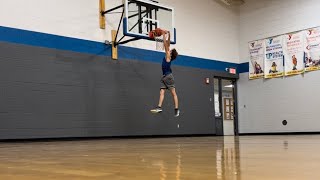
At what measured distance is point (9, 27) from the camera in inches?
277

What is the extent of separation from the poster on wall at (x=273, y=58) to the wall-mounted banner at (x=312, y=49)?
0.80 metres

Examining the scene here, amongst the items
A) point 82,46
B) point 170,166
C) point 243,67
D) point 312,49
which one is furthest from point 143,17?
point 170,166

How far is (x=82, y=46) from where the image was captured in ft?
26.8

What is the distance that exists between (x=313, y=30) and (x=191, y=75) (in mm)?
3696

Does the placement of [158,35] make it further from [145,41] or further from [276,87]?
[276,87]

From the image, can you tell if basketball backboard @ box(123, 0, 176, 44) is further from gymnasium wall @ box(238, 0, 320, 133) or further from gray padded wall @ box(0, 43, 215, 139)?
gymnasium wall @ box(238, 0, 320, 133)

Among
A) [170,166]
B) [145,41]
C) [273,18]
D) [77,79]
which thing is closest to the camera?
[170,166]

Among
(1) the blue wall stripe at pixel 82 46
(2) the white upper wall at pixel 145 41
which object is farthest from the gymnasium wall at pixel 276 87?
(1) the blue wall stripe at pixel 82 46

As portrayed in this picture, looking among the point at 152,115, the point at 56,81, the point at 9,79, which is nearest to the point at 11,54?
the point at 9,79

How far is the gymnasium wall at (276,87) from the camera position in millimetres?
10422

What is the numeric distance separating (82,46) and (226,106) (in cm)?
662

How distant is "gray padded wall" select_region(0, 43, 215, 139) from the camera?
7027mm

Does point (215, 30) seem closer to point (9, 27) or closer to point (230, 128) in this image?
point (230, 128)

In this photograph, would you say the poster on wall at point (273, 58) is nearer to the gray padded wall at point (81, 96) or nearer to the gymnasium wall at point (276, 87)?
the gymnasium wall at point (276, 87)
